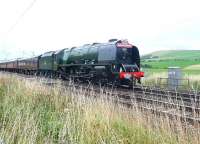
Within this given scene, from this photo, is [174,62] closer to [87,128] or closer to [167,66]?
[167,66]

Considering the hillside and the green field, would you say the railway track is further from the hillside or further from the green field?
the hillside

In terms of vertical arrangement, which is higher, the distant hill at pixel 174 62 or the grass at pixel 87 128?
the grass at pixel 87 128

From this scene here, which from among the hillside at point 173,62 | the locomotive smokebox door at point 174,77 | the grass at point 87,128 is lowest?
the hillside at point 173,62

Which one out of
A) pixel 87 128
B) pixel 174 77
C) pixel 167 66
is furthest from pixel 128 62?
pixel 167 66

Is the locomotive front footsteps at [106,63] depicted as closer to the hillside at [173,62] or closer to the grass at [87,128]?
the grass at [87,128]

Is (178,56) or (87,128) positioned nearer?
(87,128)

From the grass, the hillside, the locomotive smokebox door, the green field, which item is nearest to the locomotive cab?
the locomotive smokebox door

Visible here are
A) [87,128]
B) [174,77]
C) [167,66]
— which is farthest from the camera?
[167,66]

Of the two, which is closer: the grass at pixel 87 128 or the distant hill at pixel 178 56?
the grass at pixel 87 128

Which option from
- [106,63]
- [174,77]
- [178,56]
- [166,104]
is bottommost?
[178,56]

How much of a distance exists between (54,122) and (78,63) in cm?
2160

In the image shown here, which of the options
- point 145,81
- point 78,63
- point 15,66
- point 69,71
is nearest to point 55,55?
point 69,71

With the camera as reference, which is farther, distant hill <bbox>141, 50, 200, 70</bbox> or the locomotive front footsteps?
distant hill <bbox>141, 50, 200, 70</bbox>

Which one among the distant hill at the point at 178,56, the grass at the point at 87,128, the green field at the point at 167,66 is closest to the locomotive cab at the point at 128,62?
the green field at the point at 167,66
